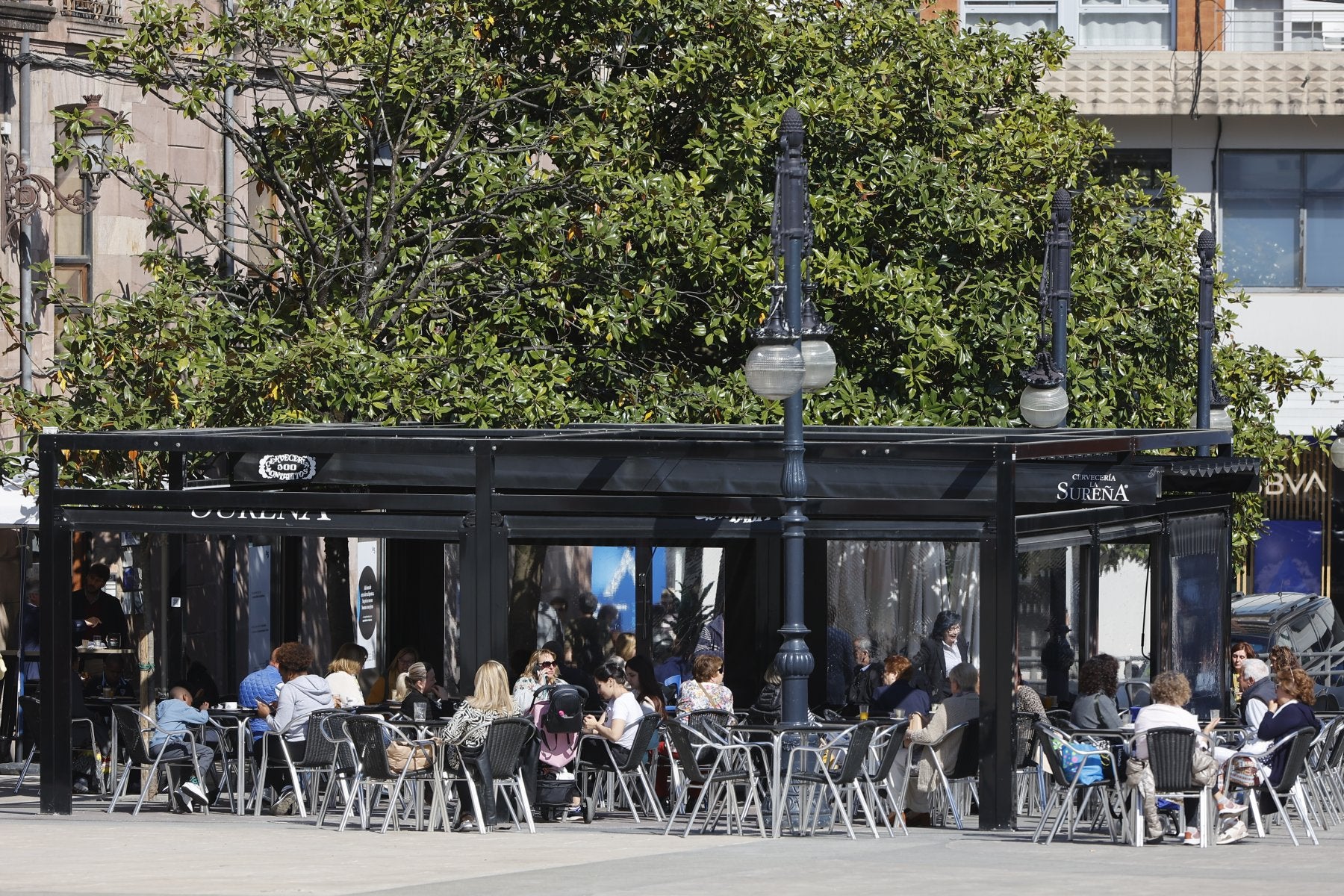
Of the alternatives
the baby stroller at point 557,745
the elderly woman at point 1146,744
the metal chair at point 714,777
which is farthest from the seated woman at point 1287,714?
the baby stroller at point 557,745

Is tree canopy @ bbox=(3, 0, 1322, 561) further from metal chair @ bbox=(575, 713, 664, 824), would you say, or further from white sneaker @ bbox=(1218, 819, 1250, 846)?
white sneaker @ bbox=(1218, 819, 1250, 846)

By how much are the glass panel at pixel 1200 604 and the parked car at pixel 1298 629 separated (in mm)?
5112

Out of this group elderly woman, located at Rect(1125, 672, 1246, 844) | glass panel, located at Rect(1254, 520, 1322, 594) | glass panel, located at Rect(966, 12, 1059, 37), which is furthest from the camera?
glass panel, located at Rect(966, 12, 1059, 37)

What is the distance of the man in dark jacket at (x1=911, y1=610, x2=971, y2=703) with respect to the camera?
18562 mm

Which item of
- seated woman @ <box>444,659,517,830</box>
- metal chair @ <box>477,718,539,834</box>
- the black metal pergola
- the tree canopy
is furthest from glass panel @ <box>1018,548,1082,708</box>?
the tree canopy

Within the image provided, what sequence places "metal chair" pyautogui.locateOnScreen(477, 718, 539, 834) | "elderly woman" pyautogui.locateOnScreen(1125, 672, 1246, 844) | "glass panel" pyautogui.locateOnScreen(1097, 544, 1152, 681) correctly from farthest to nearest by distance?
"glass panel" pyautogui.locateOnScreen(1097, 544, 1152, 681)
"metal chair" pyautogui.locateOnScreen(477, 718, 539, 834)
"elderly woman" pyautogui.locateOnScreen(1125, 672, 1246, 844)

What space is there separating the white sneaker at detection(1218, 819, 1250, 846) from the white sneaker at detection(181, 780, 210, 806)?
7099 millimetres


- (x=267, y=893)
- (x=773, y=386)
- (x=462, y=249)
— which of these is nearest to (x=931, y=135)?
(x=462, y=249)

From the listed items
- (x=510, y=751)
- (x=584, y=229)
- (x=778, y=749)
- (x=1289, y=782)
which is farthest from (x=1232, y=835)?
(x=584, y=229)

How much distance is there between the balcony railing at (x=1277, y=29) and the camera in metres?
33.1

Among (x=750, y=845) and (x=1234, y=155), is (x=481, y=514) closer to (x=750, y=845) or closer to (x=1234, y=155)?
(x=750, y=845)

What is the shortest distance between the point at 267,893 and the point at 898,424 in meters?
12.2

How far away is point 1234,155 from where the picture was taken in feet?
108

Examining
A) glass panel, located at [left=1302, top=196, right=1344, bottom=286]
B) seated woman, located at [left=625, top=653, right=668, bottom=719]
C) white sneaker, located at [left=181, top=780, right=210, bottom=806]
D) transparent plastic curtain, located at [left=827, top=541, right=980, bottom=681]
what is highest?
glass panel, located at [left=1302, top=196, right=1344, bottom=286]
